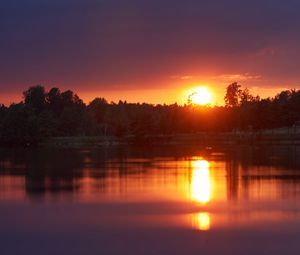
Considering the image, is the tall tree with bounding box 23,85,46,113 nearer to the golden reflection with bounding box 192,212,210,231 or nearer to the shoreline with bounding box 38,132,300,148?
the shoreline with bounding box 38,132,300,148

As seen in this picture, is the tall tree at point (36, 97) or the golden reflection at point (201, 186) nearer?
the golden reflection at point (201, 186)

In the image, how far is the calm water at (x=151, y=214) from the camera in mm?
16906

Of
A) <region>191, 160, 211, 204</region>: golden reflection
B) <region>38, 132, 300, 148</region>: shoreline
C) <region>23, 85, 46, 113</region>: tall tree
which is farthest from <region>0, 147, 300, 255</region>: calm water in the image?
<region>23, 85, 46, 113</region>: tall tree

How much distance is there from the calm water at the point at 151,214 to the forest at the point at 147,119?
230ft

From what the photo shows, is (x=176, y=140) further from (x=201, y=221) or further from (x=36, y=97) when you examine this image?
(x=201, y=221)

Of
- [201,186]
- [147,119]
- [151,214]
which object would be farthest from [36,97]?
[151,214]

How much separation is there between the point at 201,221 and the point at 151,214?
91.4 inches

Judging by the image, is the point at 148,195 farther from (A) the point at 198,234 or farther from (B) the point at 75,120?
(B) the point at 75,120

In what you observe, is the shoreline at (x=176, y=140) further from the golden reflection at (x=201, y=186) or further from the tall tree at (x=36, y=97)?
the golden reflection at (x=201, y=186)

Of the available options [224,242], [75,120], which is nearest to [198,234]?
[224,242]

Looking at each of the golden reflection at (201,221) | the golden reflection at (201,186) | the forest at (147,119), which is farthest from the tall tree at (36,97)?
the golden reflection at (201,221)

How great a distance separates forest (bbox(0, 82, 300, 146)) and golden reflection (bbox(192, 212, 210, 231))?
8452cm

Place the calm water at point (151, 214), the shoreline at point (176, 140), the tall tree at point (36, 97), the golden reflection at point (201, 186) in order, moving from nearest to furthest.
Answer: the calm water at point (151, 214) < the golden reflection at point (201, 186) < the shoreline at point (176, 140) < the tall tree at point (36, 97)

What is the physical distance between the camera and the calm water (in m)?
16.9
